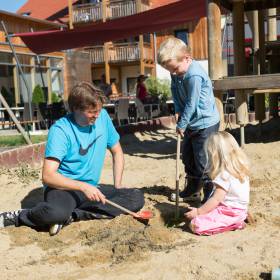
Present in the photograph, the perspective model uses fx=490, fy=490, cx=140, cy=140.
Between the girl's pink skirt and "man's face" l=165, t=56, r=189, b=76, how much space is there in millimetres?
1153

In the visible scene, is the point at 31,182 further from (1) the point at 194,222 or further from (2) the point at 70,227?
(1) the point at 194,222

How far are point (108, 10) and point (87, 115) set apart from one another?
25.4m

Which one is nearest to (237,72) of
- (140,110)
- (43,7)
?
(140,110)

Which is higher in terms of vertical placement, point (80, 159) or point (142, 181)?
point (80, 159)

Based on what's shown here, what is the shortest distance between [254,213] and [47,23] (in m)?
16.4

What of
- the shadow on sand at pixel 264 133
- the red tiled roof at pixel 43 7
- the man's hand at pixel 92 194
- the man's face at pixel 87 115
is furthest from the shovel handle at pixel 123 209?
the red tiled roof at pixel 43 7

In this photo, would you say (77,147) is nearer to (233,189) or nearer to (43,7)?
(233,189)

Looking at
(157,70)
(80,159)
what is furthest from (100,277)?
(157,70)

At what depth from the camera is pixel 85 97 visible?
11.0 ft

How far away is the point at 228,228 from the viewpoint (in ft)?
10.6

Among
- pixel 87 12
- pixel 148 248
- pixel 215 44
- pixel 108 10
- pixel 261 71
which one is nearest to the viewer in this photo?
pixel 148 248

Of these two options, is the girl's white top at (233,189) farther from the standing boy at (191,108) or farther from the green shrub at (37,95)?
the green shrub at (37,95)

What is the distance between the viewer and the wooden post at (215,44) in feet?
20.1

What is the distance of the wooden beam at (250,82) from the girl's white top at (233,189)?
295 centimetres
